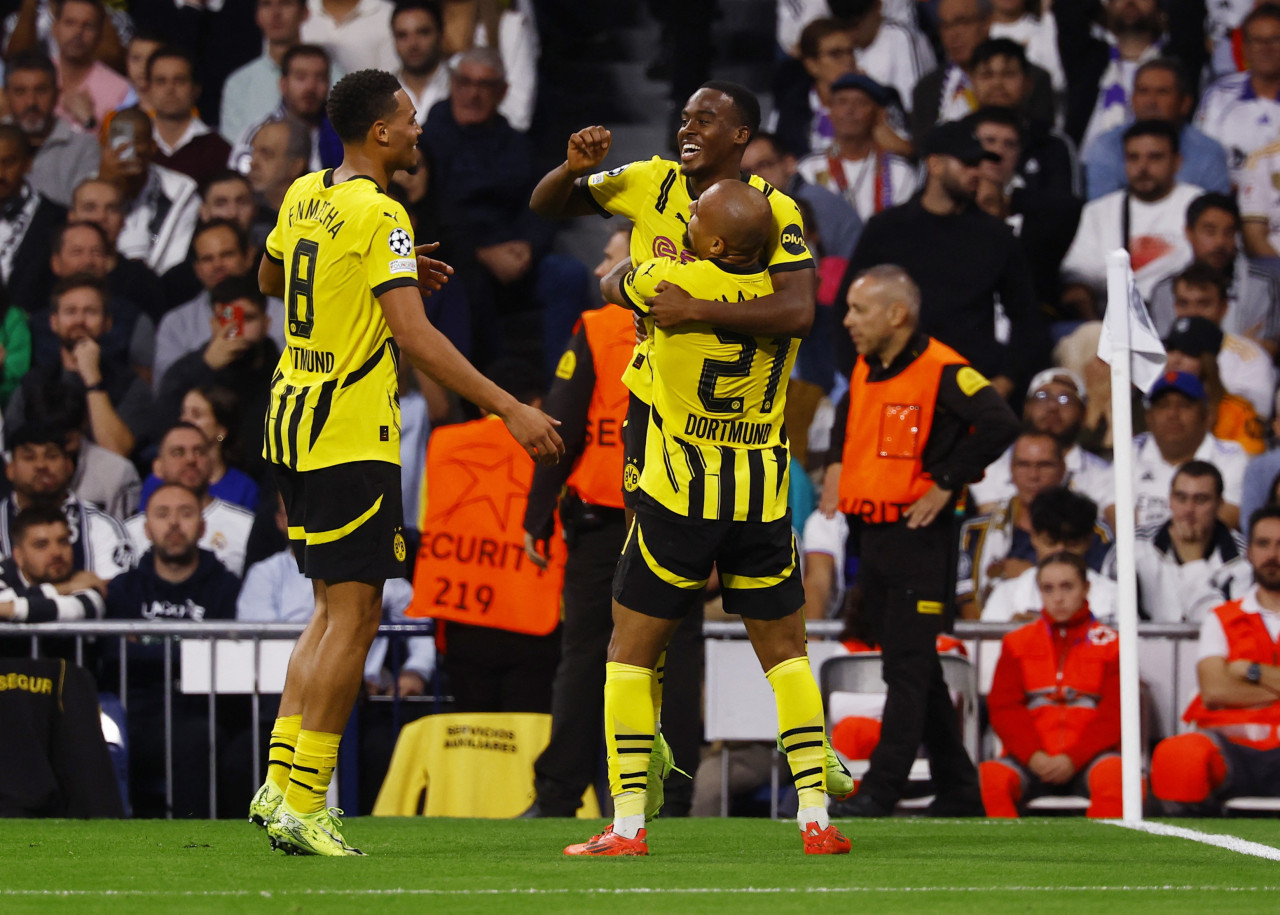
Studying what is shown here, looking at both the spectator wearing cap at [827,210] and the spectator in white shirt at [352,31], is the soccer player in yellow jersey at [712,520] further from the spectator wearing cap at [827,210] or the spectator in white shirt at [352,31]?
the spectator in white shirt at [352,31]

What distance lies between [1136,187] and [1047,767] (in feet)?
14.6

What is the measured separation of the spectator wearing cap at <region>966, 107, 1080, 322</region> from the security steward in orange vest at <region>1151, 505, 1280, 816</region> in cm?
300

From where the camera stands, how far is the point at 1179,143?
1090 centimetres

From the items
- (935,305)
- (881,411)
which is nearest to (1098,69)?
(935,305)

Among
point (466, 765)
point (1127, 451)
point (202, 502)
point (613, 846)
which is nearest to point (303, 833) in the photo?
point (613, 846)

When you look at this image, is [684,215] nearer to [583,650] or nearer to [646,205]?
[646,205]

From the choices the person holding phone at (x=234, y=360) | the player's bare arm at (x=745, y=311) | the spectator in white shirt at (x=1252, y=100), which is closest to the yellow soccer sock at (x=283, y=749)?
the player's bare arm at (x=745, y=311)

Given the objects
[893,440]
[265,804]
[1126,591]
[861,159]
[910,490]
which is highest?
[861,159]

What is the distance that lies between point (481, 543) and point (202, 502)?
2.34 meters

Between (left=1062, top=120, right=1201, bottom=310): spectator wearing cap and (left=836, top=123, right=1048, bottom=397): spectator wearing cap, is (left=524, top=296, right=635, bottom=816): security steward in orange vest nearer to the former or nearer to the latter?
(left=836, top=123, right=1048, bottom=397): spectator wearing cap

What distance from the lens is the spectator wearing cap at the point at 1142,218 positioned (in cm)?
1059

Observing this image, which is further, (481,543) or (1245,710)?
(481,543)

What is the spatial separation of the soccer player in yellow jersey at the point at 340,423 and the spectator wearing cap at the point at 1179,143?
22.5 ft

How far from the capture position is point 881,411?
734cm
